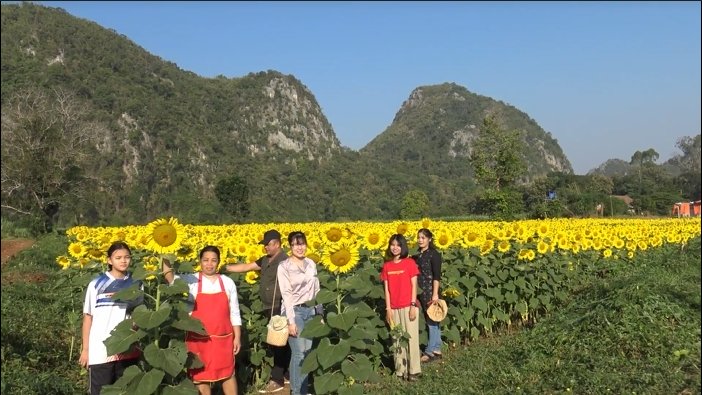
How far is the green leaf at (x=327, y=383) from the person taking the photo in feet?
13.7

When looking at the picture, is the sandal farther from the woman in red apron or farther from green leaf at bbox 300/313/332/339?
the woman in red apron

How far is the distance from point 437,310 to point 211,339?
9.00ft

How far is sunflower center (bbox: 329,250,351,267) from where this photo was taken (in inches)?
189

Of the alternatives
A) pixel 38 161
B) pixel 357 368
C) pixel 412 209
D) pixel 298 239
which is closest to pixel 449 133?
A: pixel 412 209

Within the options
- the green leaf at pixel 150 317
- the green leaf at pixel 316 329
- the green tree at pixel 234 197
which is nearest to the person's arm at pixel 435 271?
the green leaf at pixel 316 329

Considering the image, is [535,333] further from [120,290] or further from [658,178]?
[658,178]

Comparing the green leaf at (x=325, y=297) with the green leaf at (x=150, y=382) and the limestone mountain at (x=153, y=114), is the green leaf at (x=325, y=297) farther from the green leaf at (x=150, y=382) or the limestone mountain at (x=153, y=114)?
the limestone mountain at (x=153, y=114)

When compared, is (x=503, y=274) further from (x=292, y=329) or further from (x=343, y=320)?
(x=343, y=320)

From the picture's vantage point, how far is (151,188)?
3137 inches

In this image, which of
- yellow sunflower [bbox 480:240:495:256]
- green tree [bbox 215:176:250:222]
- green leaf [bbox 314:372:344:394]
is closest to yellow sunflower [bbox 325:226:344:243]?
green leaf [bbox 314:372:344:394]

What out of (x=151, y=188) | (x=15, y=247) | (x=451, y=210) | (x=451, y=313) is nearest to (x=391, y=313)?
(x=451, y=313)

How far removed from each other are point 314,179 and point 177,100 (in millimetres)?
29318

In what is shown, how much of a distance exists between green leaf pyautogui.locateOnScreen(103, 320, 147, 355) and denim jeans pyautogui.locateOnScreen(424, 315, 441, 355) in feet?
11.6

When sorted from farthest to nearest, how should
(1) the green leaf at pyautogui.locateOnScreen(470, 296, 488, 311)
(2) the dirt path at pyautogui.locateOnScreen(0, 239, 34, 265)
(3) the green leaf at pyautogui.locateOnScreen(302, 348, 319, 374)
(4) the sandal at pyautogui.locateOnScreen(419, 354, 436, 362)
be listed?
(2) the dirt path at pyautogui.locateOnScreen(0, 239, 34, 265) → (1) the green leaf at pyautogui.locateOnScreen(470, 296, 488, 311) → (4) the sandal at pyautogui.locateOnScreen(419, 354, 436, 362) → (3) the green leaf at pyautogui.locateOnScreen(302, 348, 319, 374)
